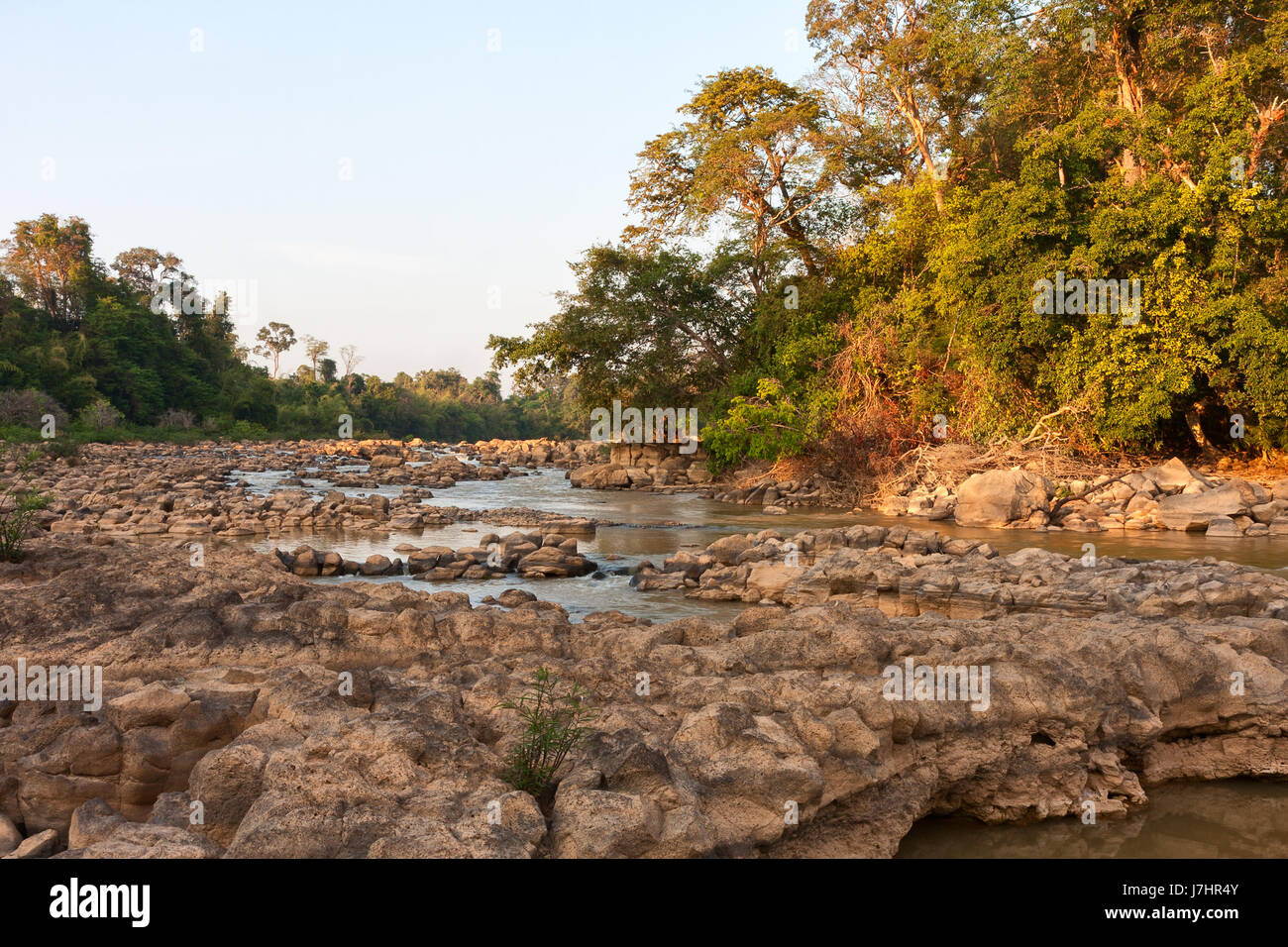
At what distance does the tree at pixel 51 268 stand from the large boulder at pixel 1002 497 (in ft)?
164

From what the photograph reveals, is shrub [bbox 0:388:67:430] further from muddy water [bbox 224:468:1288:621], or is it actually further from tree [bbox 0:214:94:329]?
muddy water [bbox 224:468:1288:621]

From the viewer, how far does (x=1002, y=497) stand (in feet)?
51.3

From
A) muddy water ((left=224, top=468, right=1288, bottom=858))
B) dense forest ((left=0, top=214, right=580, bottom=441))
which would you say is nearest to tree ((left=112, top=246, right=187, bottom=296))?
dense forest ((left=0, top=214, right=580, bottom=441))

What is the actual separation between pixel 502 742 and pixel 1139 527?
1445cm

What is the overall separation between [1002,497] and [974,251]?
18.7ft

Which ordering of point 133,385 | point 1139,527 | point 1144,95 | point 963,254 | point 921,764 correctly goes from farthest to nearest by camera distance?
point 133,385 → point 1144,95 → point 963,254 → point 1139,527 → point 921,764

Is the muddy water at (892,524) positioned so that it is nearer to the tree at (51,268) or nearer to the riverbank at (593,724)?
the riverbank at (593,724)

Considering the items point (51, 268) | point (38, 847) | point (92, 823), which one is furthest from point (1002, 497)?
point (51, 268)

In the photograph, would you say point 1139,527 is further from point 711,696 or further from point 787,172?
point 787,172

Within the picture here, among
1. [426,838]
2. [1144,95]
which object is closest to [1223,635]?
[426,838]

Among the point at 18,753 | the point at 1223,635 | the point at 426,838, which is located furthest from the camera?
the point at 1223,635

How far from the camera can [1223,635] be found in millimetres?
5559

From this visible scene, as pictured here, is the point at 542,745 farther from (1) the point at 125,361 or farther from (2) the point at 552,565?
(1) the point at 125,361

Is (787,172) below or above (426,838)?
above
